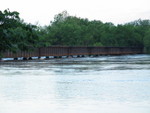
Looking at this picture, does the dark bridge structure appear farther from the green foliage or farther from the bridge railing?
the green foliage

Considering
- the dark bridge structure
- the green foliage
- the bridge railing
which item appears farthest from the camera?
the dark bridge structure

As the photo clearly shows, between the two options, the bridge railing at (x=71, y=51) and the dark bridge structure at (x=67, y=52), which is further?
the dark bridge structure at (x=67, y=52)

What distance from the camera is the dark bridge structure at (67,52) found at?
83569mm

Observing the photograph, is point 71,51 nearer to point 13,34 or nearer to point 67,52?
point 67,52

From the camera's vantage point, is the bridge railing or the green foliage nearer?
the green foliage

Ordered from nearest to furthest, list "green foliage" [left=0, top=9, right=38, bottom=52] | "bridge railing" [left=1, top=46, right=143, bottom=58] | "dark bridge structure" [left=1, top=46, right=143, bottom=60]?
"green foliage" [left=0, top=9, right=38, bottom=52] → "bridge railing" [left=1, top=46, right=143, bottom=58] → "dark bridge structure" [left=1, top=46, right=143, bottom=60]

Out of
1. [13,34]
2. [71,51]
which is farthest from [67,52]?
[13,34]

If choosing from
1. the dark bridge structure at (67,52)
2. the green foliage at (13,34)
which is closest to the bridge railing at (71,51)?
the dark bridge structure at (67,52)

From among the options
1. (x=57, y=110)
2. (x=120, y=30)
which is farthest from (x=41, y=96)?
(x=120, y=30)

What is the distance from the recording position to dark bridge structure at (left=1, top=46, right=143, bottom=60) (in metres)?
83.6

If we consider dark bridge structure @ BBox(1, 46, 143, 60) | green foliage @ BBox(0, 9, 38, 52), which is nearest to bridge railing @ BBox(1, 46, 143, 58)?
dark bridge structure @ BBox(1, 46, 143, 60)

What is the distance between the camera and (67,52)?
366 ft

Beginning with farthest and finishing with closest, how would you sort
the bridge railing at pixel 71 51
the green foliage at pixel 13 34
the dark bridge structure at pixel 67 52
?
1. the dark bridge structure at pixel 67 52
2. the bridge railing at pixel 71 51
3. the green foliage at pixel 13 34

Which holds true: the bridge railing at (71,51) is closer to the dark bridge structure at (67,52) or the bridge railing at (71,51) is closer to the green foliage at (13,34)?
the dark bridge structure at (67,52)
